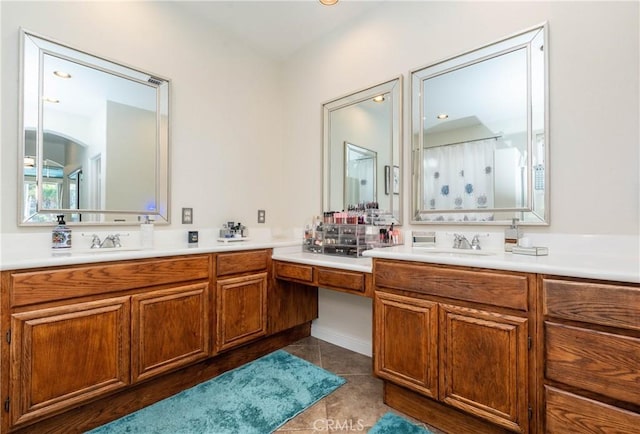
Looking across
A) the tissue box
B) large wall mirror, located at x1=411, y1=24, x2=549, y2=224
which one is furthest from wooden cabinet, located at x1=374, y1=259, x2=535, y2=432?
large wall mirror, located at x1=411, y1=24, x2=549, y2=224

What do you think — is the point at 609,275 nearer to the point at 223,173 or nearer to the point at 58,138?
the point at 223,173

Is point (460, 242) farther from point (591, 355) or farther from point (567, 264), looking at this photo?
point (591, 355)

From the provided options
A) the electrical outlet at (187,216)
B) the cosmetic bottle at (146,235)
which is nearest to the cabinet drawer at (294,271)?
the electrical outlet at (187,216)

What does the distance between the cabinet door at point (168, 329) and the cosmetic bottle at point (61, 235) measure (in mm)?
586

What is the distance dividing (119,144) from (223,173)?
2.60 feet

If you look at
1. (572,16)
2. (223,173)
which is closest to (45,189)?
(223,173)

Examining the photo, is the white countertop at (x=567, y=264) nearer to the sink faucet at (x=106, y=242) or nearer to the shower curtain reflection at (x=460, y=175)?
the shower curtain reflection at (x=460, y=175)

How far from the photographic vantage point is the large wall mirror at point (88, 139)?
5.71ft

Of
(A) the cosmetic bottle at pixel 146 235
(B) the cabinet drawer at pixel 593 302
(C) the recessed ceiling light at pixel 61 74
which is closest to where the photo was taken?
(B) the cabinet drawer at pixel 593 302

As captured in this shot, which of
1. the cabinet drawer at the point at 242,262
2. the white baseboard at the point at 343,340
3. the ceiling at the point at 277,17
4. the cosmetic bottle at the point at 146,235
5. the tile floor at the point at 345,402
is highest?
the ceiling at the point at 277,17

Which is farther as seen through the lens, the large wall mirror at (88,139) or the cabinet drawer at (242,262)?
the cabinet drawer at (242,262)

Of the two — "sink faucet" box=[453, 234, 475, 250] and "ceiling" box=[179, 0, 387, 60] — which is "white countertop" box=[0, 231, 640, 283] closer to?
"sink faucet" box=[453, 234, 475, 250]

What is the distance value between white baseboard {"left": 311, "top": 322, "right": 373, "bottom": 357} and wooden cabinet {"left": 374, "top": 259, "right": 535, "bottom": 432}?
0.71m

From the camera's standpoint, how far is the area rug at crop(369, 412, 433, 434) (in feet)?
5.01
